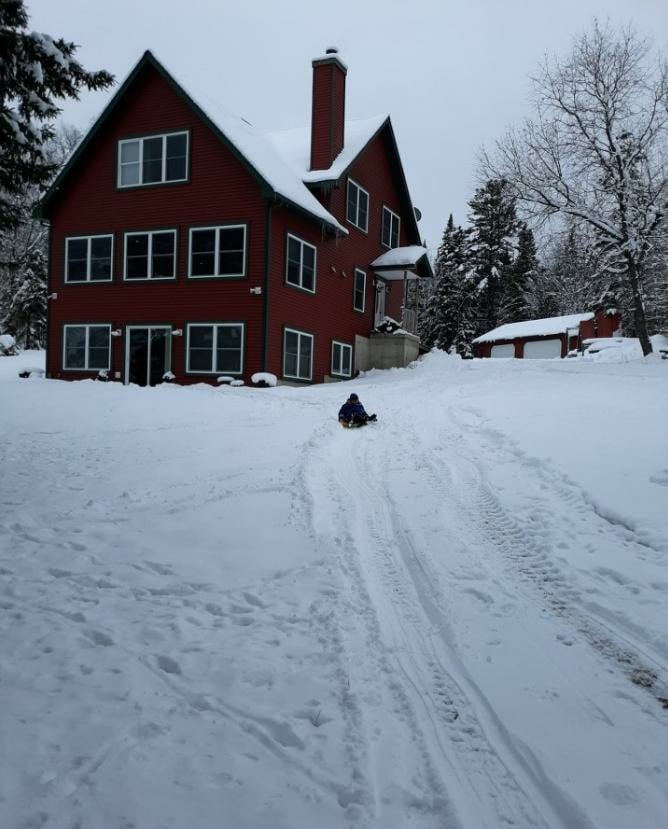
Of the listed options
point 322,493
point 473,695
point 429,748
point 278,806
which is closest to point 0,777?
point 278,806

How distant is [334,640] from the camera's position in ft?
11.8

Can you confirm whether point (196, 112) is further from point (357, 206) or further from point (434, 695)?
point (434, 695)

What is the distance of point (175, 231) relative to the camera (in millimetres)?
20109

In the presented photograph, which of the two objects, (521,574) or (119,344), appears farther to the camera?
(119,344)

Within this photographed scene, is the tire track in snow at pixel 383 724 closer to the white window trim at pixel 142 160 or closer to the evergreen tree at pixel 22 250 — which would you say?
the white window trim at pixel 142 160

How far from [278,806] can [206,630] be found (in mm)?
1496

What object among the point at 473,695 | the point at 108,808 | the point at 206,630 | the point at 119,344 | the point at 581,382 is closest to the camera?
the point at 108,808

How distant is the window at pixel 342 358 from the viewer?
904 inches

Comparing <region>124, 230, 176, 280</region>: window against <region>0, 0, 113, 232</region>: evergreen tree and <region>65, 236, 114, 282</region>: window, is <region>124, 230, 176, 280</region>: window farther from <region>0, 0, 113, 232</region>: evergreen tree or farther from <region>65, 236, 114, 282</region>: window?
<region>0, 0, 113, 232</region>: evergreen tree

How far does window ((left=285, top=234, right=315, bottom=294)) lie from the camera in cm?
2019

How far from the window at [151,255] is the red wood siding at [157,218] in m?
0.25

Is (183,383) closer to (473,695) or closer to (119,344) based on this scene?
(119,344)

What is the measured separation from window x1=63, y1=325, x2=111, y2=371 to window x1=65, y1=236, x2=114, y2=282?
179cm

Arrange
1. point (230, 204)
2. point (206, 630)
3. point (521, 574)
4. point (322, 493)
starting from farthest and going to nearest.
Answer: point (230, 204), point (322, 493), point (521, 574), point (206, 630)
